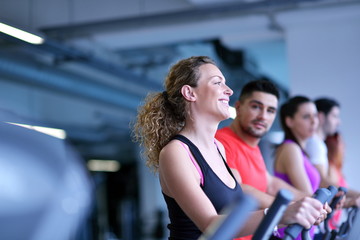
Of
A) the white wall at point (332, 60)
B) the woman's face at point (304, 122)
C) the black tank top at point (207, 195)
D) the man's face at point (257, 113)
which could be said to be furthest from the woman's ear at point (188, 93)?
the white wall at point (332, 60)

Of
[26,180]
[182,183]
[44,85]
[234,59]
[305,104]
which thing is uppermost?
[234,59]

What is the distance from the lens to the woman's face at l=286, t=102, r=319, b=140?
335 cm

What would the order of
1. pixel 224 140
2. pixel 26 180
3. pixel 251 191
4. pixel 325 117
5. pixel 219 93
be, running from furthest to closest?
pixel 325 117 < pixel 224 140 < pixel 251 191 < pixel 219 93 < pixel 26 180

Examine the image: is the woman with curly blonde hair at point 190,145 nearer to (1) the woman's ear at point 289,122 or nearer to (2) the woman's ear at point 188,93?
(2) the woman's ear at point 188,93

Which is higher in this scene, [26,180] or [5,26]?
[5,26]

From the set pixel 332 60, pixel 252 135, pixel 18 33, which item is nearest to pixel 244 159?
pixel 252 135

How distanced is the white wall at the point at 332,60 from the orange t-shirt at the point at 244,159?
3.43 m

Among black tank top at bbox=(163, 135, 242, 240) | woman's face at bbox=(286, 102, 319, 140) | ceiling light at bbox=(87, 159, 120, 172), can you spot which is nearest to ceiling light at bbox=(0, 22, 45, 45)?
woman's face at bbox=(286, 102, 319, 140)

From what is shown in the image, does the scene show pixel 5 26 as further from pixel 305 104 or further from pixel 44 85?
pixel 44 85

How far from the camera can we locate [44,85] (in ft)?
24.2

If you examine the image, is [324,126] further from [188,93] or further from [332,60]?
[332,60]

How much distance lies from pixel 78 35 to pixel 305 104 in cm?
361

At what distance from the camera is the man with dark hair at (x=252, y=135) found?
99.8 inches

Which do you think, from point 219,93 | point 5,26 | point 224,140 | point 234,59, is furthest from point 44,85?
point 219,93
